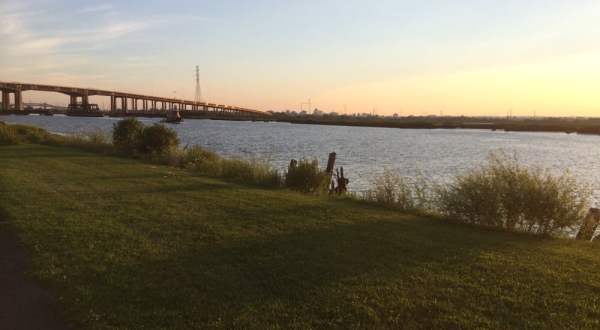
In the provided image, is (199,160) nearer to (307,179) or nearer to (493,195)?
(307,179)

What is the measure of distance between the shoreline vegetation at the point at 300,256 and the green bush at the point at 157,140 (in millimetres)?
10011

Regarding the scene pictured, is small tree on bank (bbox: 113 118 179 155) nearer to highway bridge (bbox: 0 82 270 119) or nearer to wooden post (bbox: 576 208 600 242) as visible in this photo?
wooden post (bbox: 576 208 600 242)

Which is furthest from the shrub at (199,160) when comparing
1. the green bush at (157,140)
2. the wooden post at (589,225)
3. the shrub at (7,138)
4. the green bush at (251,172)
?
the wooden post at (589,225)

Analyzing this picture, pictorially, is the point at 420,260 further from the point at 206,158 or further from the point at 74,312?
the point at 206,158

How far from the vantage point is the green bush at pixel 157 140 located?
2498 centimetres

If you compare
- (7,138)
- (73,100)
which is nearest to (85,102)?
(73,100)

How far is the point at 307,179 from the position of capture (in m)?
16.3

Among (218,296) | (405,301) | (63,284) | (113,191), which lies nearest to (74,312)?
(63,284)

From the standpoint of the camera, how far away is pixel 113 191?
13328 mm

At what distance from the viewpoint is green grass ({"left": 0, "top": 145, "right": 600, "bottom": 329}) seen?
5637 mm

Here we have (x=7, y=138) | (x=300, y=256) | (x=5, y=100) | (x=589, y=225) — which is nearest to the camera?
(x=300, y=256)

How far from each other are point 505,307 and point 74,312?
4814 mm

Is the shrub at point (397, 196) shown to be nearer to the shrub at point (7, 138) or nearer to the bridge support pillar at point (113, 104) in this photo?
the shrub at point (7, 138)

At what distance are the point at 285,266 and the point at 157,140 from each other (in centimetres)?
1932
